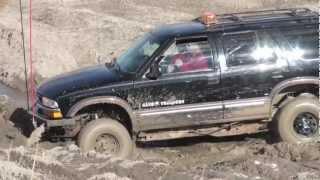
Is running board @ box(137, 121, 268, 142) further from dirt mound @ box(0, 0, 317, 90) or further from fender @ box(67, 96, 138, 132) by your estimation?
dirt mound @ box(0, 0, 317, 90)

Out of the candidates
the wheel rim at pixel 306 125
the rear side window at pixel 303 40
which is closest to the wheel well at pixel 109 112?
the wheel rim at pixel 306 125

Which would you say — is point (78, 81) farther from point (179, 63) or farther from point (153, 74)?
point (179, 63)

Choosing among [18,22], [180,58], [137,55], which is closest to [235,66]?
[180,58]

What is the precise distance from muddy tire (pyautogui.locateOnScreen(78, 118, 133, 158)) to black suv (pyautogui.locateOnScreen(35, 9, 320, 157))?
1 centimetres

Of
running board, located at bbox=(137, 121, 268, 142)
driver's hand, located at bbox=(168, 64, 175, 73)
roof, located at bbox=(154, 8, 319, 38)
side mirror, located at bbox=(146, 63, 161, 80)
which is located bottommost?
running board, located at bbox=(137, 121, 268, 142)

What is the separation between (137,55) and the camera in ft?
34.3

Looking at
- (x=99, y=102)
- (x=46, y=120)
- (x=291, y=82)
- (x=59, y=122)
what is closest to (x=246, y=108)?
(x=291, y=82)

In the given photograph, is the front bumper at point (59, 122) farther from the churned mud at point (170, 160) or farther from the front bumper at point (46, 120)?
the churned mud at point (170, 160)

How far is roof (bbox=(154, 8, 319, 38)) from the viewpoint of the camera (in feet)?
33.8

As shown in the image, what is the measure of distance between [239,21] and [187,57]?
1.07 meters

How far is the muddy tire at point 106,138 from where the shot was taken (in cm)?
983

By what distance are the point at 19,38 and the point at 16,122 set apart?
8.03 m

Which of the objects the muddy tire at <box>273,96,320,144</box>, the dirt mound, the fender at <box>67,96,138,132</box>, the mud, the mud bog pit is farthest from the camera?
the dirt mound

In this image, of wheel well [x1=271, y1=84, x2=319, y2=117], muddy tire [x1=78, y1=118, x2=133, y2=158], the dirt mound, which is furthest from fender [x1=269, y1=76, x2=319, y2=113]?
the dirt mound
